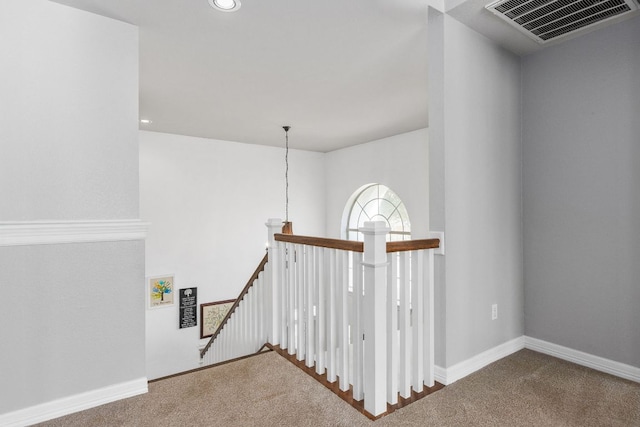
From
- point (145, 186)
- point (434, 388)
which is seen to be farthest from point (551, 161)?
point (145, 186)

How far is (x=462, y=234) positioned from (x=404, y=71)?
1567mm

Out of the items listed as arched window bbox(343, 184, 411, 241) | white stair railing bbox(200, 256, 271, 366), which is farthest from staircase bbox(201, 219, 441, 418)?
arched window bbox(343, 184, 411, 241)

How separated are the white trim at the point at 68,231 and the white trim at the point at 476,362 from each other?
6.72 feet

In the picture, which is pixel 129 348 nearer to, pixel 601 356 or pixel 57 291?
pixel 57 291

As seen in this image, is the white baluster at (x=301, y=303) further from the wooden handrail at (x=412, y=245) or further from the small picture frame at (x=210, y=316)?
the small picture frame at (x=210, y=316)

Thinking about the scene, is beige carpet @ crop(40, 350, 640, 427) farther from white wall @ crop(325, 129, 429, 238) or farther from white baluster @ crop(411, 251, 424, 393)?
white wall @ crop(325, 129, 429, 238)

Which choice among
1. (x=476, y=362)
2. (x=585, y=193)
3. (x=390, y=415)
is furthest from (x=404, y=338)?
(x=585, y=193)

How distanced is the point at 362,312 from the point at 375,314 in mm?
222

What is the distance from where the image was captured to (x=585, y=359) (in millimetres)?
2361

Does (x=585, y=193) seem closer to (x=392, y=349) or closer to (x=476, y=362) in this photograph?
(x=476, y=362)

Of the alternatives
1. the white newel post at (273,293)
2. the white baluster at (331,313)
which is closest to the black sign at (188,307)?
the white newel post at (273,293)

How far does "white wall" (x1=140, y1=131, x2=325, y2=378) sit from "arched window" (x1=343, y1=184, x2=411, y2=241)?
1.21m

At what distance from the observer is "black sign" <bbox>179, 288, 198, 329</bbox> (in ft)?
17.3

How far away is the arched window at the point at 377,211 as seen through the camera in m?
5.57
